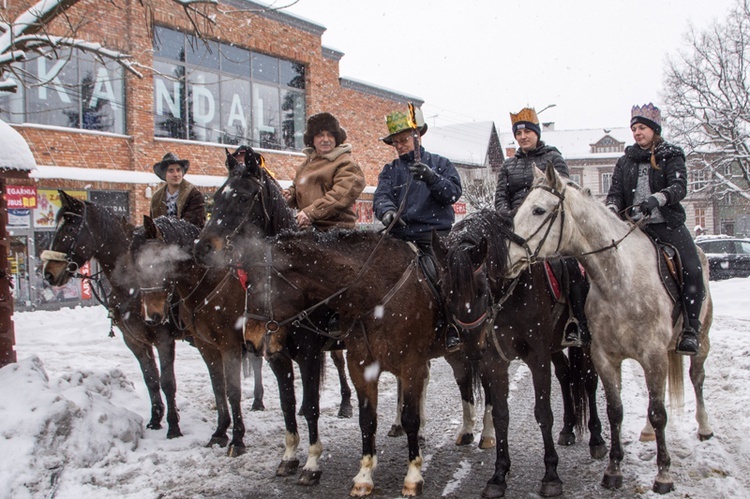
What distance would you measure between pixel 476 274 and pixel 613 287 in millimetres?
1225

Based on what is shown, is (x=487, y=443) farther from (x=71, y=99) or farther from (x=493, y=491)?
(x=71, y=99)

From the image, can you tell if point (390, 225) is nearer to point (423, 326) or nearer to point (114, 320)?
point (423, 326)

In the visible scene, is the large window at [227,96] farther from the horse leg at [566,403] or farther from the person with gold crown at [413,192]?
the horse leg at [566,403]

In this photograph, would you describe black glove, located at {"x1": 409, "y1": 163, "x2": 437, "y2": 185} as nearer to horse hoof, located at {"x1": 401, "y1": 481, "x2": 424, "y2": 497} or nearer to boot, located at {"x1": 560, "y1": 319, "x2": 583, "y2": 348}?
boot, located at {"x1": 560, "y1": 319, "x2": 583, "y2": 348}

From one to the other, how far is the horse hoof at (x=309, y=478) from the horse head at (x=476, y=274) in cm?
168

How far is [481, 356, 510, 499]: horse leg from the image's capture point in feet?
14.3

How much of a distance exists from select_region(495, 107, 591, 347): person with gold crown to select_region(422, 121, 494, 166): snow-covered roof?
3050cm

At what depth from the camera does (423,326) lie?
445cm

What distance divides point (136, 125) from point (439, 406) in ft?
42.9

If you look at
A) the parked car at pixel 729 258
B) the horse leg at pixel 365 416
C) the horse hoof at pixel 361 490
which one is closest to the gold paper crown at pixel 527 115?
the horse leg at pixel 365 416

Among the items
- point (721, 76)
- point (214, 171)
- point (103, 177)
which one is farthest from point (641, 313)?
point (721, 76)

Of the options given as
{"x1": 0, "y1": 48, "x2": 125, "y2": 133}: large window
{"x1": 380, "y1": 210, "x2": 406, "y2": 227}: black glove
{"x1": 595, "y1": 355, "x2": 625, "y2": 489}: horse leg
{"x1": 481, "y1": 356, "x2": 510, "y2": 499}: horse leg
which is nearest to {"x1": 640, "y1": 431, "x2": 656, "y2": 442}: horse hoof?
{"x1": 595, "y1": 355, "x2": 625, "y2": 489}: horse leg

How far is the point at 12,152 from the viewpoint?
579 centimetres

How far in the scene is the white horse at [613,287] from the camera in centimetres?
428
